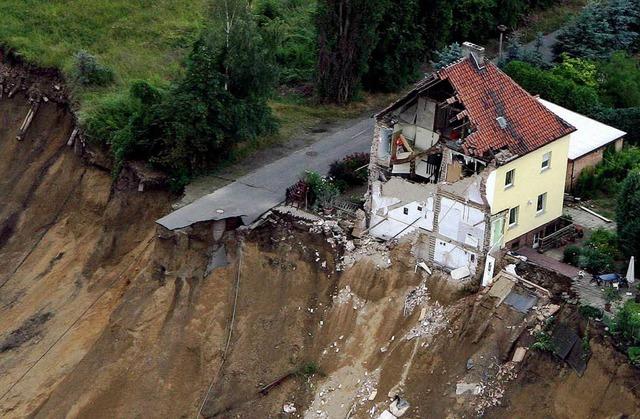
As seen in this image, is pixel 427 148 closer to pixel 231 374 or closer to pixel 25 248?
pixel 231 374

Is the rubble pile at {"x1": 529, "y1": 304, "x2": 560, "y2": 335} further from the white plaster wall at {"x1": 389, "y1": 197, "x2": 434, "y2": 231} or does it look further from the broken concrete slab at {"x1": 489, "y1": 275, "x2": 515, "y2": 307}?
the white plaster wall at {"x1": 389, "y1": 197, "x2": 434, "y2": 231}

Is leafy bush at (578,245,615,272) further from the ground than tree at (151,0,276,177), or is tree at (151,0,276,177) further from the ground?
tree at (151,0,276,177)

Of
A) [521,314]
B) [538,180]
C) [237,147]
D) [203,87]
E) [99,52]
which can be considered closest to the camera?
[521,314]

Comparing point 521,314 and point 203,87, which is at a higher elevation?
point 203,87

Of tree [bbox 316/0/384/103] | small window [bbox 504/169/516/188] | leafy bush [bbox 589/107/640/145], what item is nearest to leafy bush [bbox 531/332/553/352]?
small window [bbox 504/169/516/188]

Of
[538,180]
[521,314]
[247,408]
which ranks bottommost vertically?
[247,408]

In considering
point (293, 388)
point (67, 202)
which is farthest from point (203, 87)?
point (293, 388)

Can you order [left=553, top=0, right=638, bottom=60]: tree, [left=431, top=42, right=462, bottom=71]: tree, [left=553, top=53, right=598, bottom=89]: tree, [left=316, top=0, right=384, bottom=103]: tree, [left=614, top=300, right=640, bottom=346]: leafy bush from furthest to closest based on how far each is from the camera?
[left=553, top=0, right=638, bottom=60]: tree < [left=431, top=42, right=462, bottom=71]: tree < [left=553, top=53, right=598, bottom=89]: tree < [left=316, top=0, right=384, bottom=103]: tree < [left=614, top=300, right=640, bottom=346]: leafy bush

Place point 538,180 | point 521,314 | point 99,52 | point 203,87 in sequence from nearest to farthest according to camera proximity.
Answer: point 521,314
point 538,180
point 203,87
point 99,52
